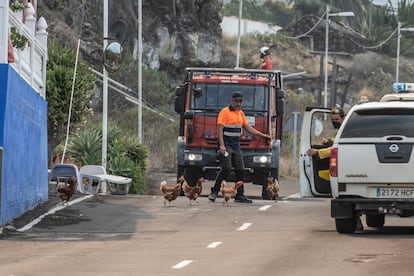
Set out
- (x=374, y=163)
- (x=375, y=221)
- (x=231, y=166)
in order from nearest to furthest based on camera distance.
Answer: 1. (x=374, y=163)
2. (x=375, y=221)
3. (x=231, y=166)

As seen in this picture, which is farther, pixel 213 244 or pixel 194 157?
pixel 194 157

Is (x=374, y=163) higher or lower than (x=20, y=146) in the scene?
lower

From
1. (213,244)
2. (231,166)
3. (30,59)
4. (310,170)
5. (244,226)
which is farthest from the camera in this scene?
(231,166)

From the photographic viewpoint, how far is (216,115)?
27875mm

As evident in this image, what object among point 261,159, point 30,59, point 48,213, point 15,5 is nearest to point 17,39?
point 15,5

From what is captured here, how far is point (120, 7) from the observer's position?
182ft

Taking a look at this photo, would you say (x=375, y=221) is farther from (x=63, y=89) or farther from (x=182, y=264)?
(x=63, y=89)

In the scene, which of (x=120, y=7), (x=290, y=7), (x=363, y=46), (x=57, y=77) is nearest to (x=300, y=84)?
(x=363, y=46)

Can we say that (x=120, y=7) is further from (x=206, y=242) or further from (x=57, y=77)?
(x=206, y=242)

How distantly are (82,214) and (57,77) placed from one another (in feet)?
31.8

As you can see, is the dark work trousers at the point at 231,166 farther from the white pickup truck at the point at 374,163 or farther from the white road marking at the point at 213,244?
the white road marking at the point at 213,244

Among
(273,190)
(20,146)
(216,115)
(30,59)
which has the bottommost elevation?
(273,190)

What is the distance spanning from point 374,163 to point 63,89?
46.7ft

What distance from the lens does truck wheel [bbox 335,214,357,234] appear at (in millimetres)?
18125
